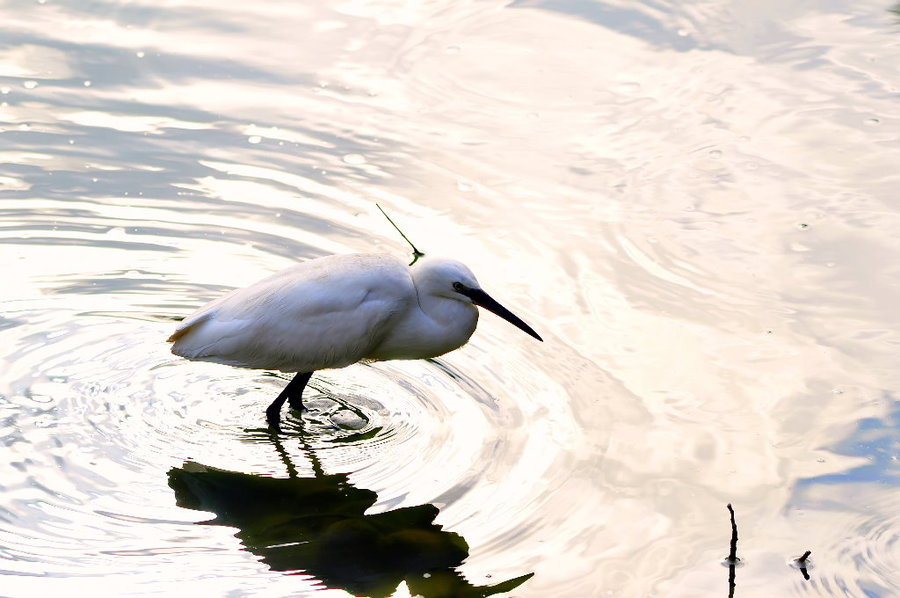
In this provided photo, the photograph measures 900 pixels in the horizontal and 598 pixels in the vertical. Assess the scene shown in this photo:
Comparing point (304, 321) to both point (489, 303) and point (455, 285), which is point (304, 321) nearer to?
point (455, 285)

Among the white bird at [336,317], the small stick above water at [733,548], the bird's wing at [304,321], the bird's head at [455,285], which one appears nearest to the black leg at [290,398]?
the white bird at [336,317]

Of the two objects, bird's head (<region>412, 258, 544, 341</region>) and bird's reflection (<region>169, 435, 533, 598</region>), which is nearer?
bird's reflection (<region>169, 435, 533, 598</region>)

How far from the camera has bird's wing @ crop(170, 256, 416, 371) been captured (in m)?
5.98

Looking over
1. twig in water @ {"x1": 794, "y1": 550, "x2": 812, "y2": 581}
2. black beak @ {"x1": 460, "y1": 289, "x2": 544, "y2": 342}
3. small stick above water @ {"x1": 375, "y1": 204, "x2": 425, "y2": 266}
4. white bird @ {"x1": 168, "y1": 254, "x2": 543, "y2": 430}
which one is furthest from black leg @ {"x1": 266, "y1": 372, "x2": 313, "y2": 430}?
twig in water @ {"x1": 794, "y1": 550, "x2": 812, "y2": 581}

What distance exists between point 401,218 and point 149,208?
4.82 feet

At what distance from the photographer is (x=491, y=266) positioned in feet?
24.3

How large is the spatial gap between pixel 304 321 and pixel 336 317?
0.15 meters

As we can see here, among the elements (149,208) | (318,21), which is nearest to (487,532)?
(149,208)

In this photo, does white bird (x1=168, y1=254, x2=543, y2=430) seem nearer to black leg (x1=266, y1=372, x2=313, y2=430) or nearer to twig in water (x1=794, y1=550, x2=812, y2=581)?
black leg (x1=266, y1=372, x2=313, y2=430)

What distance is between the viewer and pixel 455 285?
Result: 6023 mm

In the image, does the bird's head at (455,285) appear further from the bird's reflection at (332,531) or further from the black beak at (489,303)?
the bird's reflection at (332,531)

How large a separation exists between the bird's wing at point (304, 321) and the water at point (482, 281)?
342 mm

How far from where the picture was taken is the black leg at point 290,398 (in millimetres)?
6176

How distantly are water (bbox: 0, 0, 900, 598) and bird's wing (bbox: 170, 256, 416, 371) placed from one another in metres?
0.34
